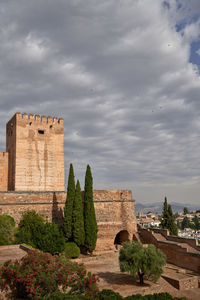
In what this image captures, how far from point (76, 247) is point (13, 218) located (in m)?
5.24

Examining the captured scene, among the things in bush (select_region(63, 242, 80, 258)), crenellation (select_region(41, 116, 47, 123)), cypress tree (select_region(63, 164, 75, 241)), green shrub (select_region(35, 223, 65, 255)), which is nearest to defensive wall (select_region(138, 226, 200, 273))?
bush (select_region(63, 242, 80, 258))

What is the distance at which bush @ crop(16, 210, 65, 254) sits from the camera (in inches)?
684

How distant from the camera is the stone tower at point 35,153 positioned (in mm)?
24844

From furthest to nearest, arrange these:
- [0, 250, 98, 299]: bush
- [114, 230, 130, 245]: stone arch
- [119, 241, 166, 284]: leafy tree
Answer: [114, 230, 130, 245]: stone arch, [119, 241, 166, 284]: leafy tree, [0, 250, 98, 299]: bush

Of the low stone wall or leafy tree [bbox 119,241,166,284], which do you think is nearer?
leafy tree [bbox 119,241,166,284]

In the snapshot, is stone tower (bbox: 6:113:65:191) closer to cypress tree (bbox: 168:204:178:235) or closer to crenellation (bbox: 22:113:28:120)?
crenellation (bbox: 22:113:28:120)

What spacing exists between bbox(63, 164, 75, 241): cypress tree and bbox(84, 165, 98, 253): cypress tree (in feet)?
4.09

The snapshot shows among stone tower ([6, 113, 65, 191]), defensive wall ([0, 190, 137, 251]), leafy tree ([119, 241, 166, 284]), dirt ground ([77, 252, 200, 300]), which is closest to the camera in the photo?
dirt ground ([77, 252, 200, 300])

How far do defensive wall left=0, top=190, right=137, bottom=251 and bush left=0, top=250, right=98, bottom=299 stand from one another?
37.4ft

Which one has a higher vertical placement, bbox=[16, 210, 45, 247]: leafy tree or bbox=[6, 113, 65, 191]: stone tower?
bbox=[6, 113, 65, 191]: stone tower

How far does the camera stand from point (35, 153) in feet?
84.6

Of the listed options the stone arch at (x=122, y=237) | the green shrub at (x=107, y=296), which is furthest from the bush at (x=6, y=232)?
the stone arch at (x=122, y=237)

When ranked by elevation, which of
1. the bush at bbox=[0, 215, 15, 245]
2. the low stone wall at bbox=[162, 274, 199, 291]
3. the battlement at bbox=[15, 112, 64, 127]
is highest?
the battlement at bbox=[15, 112, 64, 127]

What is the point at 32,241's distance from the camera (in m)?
17.7
